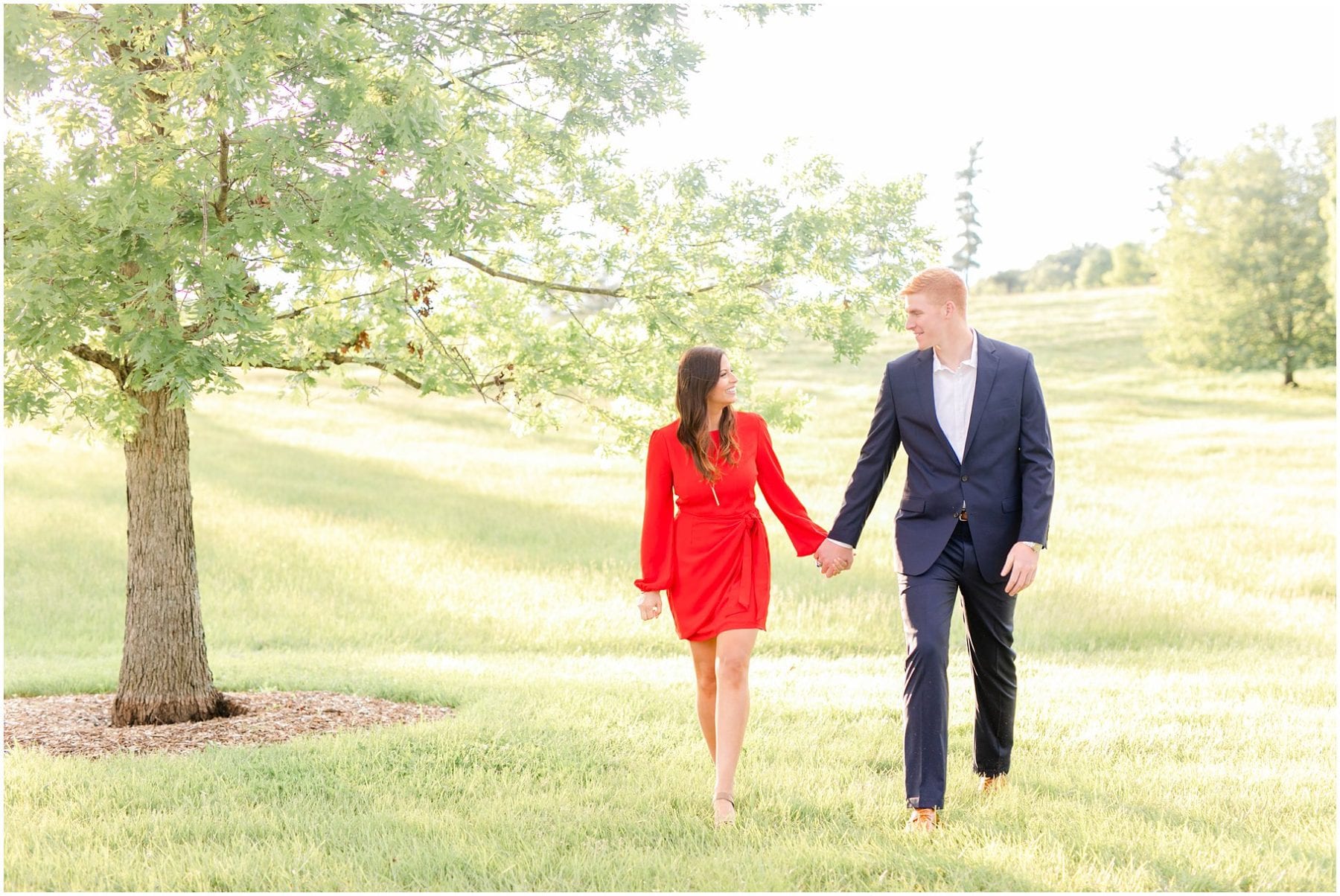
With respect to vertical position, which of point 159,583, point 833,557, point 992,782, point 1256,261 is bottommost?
point 992,782

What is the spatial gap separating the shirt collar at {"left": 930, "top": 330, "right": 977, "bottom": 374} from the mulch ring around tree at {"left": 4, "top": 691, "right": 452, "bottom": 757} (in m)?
4.30

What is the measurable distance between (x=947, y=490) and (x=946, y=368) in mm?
610

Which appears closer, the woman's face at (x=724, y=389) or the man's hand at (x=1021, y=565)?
the man's hand at (x=1021, y=565)

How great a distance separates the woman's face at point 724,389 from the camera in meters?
5.66

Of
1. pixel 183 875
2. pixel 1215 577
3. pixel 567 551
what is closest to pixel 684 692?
pixel 183 875

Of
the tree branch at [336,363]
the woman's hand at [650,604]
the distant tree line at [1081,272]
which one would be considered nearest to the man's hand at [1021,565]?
the woman's hand at [650,604]

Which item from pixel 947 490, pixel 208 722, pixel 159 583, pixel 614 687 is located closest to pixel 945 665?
pixel 947 490

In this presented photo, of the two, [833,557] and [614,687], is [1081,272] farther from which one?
[833,557]

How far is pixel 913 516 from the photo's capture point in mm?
5609

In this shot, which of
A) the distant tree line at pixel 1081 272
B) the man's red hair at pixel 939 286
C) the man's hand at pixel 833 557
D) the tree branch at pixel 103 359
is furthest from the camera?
the distant tree line at pixel 1081 272

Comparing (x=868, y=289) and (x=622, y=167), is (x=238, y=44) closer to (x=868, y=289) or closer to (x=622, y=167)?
(x=622, y=167)

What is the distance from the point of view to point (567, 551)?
59.8 feet

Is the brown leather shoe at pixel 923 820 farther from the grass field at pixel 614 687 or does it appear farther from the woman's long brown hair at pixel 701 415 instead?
the woman's long brown hair at pixel 701 415

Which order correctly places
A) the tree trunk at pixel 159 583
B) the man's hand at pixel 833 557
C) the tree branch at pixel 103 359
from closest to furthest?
1. the man's hand at pixel 833 557
2. the tree branch at pixel 103 359
3. the tree trunk at pixel 159 583
